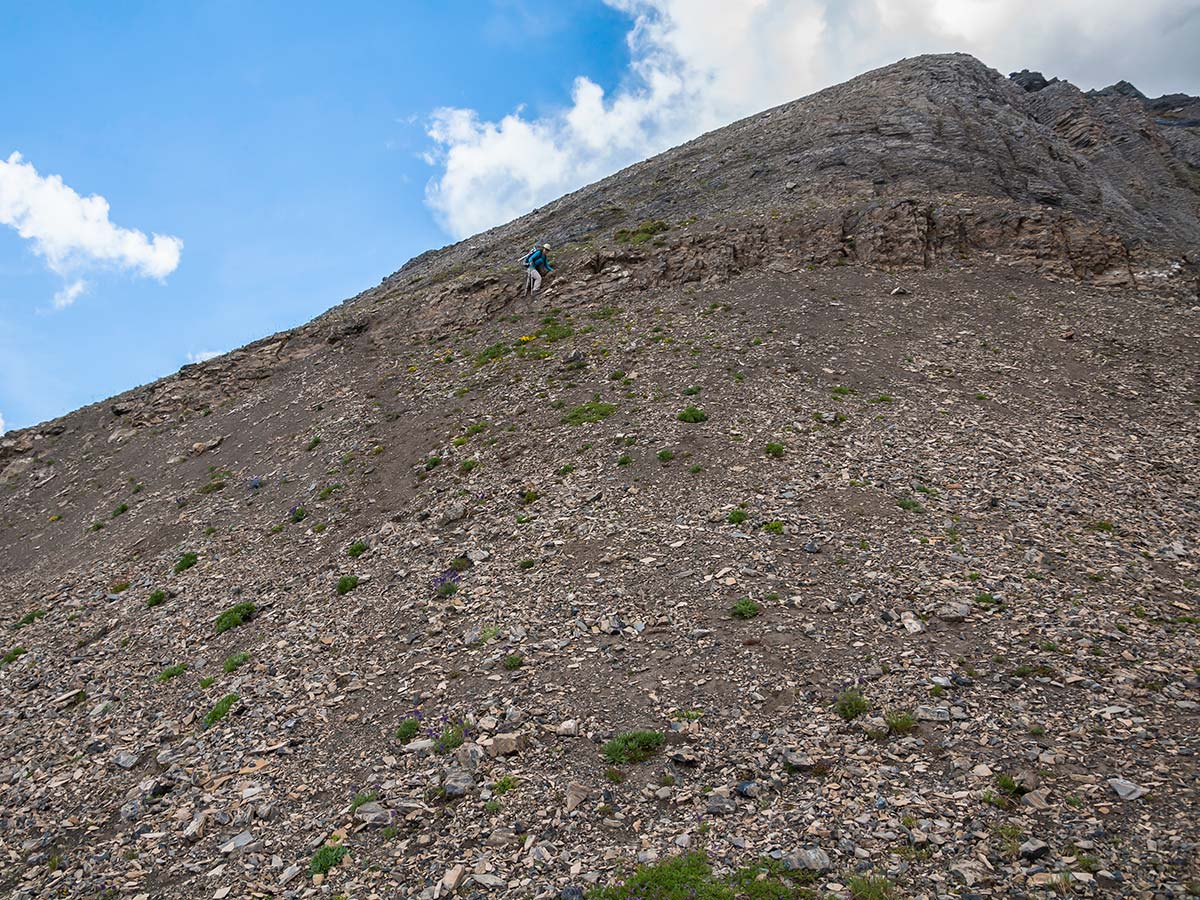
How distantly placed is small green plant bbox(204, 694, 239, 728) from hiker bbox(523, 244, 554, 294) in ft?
89.5

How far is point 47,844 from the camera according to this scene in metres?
12.3

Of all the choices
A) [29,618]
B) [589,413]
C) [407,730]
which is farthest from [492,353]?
[407,730]

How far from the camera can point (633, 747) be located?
11266 mm

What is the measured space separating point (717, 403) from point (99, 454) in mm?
35266

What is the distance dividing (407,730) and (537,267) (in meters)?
30.1

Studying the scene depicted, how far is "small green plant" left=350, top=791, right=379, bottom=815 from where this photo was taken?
37.0 ft

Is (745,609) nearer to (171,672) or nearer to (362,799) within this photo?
(362,799)

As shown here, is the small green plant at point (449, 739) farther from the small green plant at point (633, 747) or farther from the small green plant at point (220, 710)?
the small green plant at point (220, 710)

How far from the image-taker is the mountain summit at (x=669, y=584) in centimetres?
975

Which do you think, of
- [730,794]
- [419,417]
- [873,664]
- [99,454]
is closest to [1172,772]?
[873,664]

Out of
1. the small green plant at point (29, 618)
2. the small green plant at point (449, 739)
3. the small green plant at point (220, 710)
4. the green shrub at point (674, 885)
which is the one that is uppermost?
the small green plant at point (29, 618)

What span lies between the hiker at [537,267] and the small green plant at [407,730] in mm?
28684

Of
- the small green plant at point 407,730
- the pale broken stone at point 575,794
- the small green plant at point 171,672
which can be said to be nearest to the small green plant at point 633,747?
the pale broken stone at point 575,794

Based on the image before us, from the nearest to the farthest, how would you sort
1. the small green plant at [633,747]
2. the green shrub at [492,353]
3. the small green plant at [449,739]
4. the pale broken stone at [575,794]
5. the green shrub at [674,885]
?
1. the green shrub at [674,885]
2. the pale broken stone at [575,794]
3. the small green plant at [633,747]
4. the small green plant at [449,739]
5. the green shrub at [492,353]
